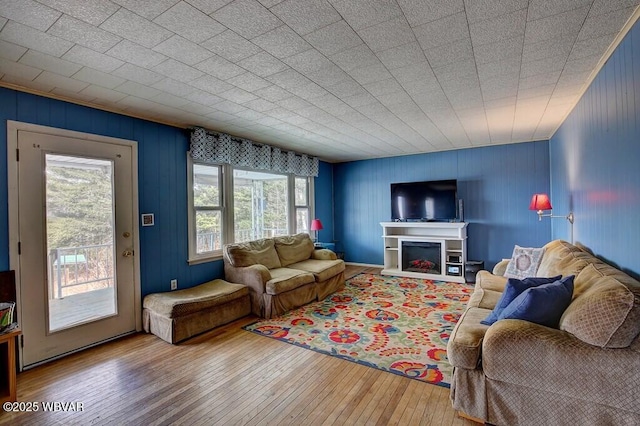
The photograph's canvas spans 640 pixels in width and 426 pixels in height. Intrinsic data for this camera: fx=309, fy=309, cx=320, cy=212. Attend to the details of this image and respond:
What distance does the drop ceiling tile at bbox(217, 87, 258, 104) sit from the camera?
295 centimetres

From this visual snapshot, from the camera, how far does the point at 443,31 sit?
6.57 ft

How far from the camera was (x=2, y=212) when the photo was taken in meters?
2.63

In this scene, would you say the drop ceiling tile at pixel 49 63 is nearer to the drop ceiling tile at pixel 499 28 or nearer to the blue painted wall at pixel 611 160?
the drop ceiling tile at pixel 499 28

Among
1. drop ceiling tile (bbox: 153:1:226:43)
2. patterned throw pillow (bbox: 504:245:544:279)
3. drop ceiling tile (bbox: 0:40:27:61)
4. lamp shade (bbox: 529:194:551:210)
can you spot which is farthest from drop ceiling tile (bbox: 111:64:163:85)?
lamp shade (bbox: 529:194:551:210)

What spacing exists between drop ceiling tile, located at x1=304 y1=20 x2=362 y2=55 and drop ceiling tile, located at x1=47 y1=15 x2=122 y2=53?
4.18 ft

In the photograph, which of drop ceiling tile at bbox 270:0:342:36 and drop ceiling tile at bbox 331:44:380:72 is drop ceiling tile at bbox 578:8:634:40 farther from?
drop ceiling tile at bbox 270:0:342:36

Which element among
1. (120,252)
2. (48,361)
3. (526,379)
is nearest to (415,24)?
(526,379)

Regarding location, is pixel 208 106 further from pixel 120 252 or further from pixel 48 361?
pixel 48 361

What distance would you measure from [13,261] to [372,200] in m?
5.78

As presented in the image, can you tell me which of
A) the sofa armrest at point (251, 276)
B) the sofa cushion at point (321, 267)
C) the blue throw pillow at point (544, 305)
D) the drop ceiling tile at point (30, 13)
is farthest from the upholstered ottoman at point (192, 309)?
the blue throw pillow at point (544, 305)

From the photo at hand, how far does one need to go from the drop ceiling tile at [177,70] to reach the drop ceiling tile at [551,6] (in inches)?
92.5

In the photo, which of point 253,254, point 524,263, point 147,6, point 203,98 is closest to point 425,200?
point 524,263

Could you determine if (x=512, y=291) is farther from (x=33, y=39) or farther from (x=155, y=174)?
(x=155, y=174)

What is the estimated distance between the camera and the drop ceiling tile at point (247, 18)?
171 cm
